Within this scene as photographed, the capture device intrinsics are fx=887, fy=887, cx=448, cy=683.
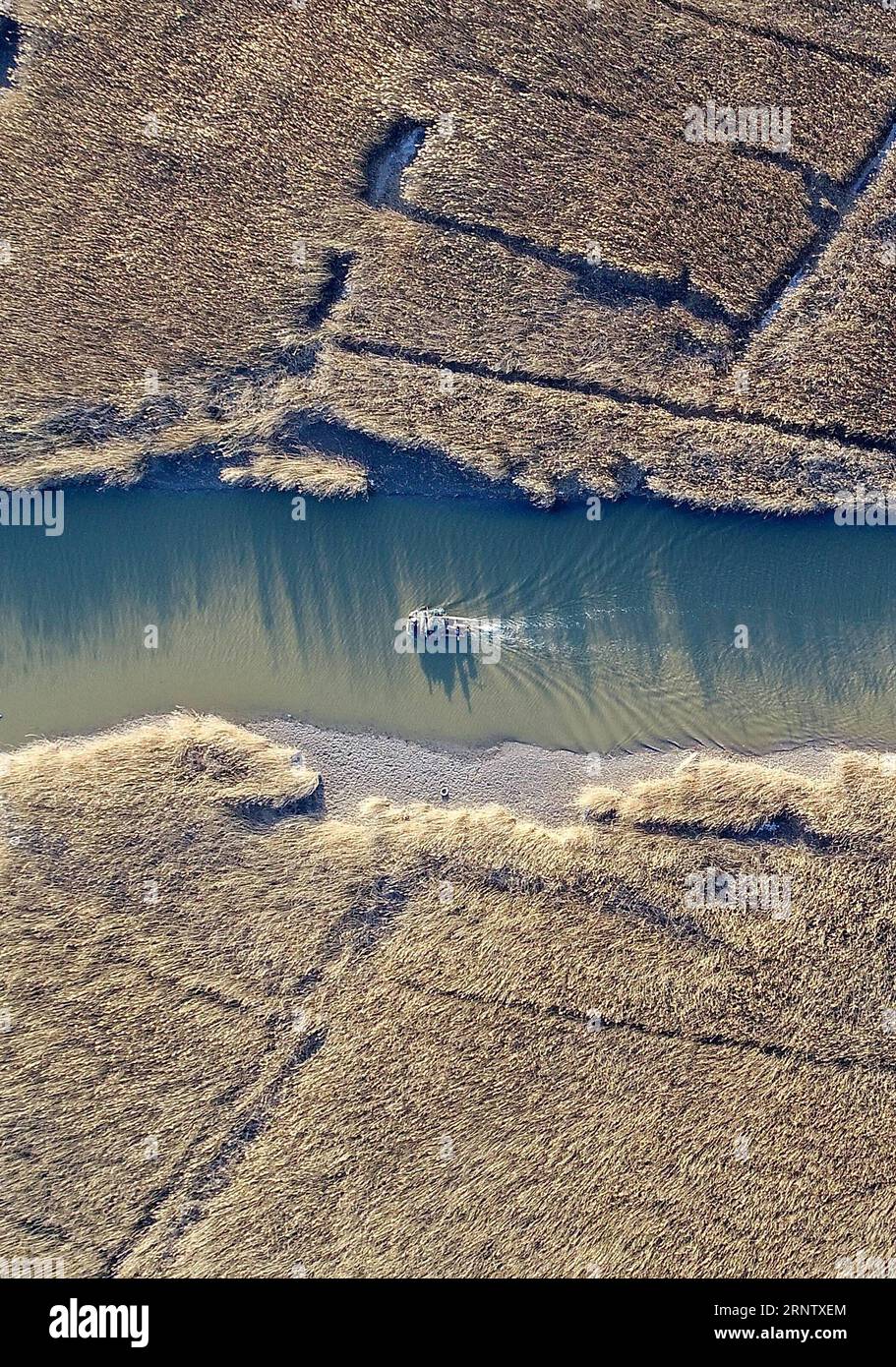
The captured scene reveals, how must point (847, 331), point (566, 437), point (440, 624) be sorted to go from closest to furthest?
point (847, 331), point (566, 437), point (440, 624)

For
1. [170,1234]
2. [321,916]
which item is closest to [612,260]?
[321,916]

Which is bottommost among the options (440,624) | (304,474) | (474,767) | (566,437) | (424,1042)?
(424,1042)

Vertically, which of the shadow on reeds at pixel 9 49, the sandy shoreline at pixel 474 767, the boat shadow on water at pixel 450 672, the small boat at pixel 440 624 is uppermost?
the shadow on reeds at pixel 9 49

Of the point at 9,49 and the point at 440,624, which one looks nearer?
the point at 9,49

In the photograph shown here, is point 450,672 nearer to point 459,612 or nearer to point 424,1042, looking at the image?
point 459,612

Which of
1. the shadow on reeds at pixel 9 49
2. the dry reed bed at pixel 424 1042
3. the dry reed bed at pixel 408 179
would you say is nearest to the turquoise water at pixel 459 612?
the dry reed bed at pixel 424 1042

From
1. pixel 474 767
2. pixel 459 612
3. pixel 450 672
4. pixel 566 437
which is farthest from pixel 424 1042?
pixel 566 437

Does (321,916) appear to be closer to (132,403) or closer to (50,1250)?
(50,1250)

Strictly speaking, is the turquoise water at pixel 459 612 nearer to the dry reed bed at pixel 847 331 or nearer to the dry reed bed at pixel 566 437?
the dry reed bed at pixel 566 437
